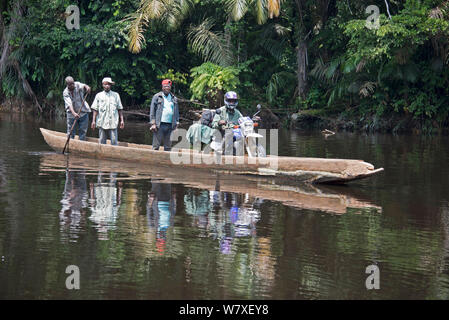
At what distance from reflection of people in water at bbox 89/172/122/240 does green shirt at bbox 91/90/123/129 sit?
6.17 ft

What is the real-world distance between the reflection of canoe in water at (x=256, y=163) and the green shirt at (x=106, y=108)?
486 millimetres

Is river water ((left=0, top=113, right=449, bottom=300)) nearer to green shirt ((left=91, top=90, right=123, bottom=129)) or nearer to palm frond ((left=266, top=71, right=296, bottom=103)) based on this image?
green shirt ((left=91, top=90, right=123, bottom=129))

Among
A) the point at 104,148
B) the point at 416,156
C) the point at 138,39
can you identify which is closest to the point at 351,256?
the point at 104,148

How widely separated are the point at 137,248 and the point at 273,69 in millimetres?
22431

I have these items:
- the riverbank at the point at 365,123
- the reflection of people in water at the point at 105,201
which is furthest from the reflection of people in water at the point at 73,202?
the riverbank at the point at 365,123

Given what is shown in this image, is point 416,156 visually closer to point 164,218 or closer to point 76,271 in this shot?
point 164,218

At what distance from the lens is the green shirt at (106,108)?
51.9 ft

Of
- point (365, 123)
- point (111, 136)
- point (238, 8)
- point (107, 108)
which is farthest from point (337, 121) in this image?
point (107, 108)

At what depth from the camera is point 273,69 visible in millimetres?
30328

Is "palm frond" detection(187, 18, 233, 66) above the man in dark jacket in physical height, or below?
above

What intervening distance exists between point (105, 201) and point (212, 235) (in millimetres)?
2589

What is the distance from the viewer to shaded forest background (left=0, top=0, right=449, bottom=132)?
24531 mm

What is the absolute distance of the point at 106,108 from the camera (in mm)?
15805

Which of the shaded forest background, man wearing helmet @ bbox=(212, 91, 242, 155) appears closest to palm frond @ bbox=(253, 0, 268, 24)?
the shaded forest background
